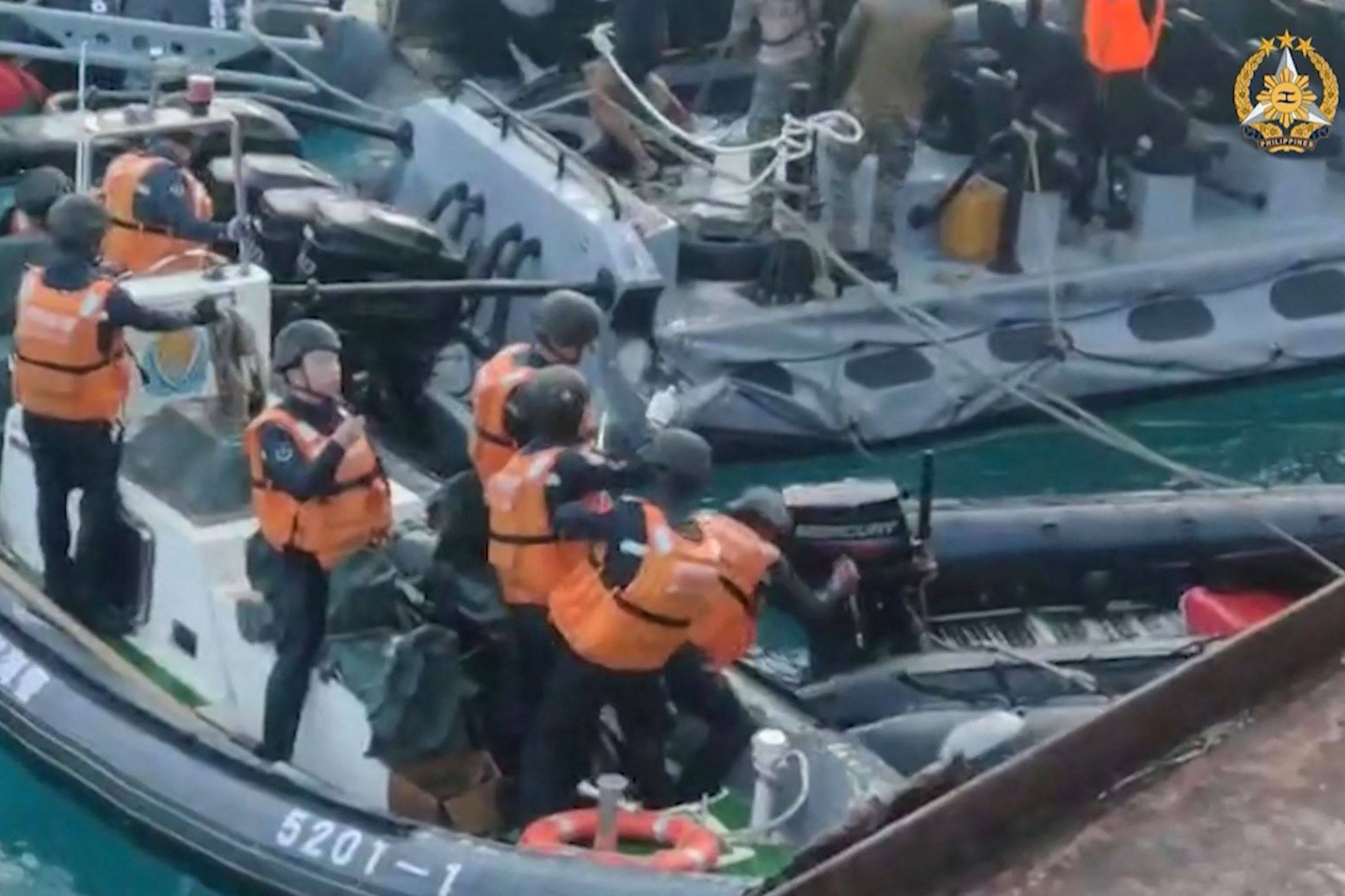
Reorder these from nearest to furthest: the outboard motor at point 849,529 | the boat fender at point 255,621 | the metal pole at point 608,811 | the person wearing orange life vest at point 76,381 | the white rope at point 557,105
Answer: the metal pole at point 608,811, the boat fender at point 255,621, the person wearing orange life vest at point 76,381, the outboard motor at point 849,529, the white rope at point 557,105

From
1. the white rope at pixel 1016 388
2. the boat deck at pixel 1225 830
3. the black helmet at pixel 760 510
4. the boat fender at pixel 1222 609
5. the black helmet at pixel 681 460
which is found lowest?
the white rope at pixel 1016 388

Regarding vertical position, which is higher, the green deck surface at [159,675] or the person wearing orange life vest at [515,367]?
the person wearing orange life vest at [515,367]

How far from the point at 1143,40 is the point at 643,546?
451cm

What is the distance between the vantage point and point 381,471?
16.4 ft

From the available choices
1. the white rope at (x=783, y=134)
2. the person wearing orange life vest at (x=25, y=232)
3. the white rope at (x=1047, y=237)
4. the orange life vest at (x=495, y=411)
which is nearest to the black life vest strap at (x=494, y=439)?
the orange life vest at (x=495, y=411)

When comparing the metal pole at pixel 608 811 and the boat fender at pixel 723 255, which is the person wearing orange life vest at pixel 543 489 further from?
the boat fender at pixel 723 255

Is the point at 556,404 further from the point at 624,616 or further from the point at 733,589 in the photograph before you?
the point at 733,589

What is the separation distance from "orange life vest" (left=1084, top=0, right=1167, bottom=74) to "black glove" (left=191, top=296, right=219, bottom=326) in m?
3.88

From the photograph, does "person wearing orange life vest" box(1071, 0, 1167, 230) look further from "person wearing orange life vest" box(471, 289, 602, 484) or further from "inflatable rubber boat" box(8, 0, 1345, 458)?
"person wearing orange life vest" box(471, 289, 602, 484)

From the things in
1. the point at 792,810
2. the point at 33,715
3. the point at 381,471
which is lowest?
the point at 33,715

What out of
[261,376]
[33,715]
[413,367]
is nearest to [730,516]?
[261,376]

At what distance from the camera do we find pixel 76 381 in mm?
5441

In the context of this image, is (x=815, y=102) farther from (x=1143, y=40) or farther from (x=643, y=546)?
(x=643, y=546)

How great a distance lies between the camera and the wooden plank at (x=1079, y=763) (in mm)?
1955
